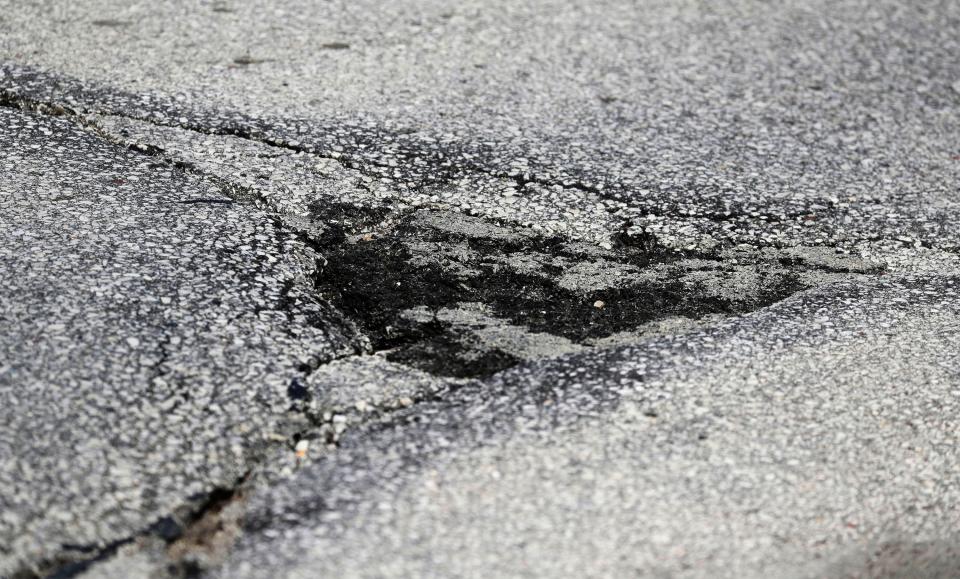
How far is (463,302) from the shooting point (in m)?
3.25

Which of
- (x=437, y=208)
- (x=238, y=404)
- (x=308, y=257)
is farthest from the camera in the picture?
(x=437, y=208)

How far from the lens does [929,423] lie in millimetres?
2816

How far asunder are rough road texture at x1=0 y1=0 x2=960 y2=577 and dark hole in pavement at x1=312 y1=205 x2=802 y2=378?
0.01 metres

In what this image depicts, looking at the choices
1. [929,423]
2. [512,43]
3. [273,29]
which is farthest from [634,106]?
[929,423]

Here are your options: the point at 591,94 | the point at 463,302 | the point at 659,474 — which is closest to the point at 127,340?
the point at 463,302

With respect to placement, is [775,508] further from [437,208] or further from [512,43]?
[512,43]

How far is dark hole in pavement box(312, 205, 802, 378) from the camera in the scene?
3064 millimetres

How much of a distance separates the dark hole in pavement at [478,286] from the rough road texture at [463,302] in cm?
1

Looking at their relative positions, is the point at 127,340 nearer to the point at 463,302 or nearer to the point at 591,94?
the point at 463,302

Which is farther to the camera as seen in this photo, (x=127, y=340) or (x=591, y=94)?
(x=591, y=94)

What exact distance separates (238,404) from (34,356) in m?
0.59

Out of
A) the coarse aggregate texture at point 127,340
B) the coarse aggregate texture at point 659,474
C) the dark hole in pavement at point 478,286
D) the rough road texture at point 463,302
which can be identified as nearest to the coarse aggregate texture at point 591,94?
the rough road texture at point 463,302

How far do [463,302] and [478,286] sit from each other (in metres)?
0.11

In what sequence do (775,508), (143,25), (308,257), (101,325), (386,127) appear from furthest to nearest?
1. (143,25)
2. (386,127)
3. (308,257)
4. (101,325)
5. (775,508)
